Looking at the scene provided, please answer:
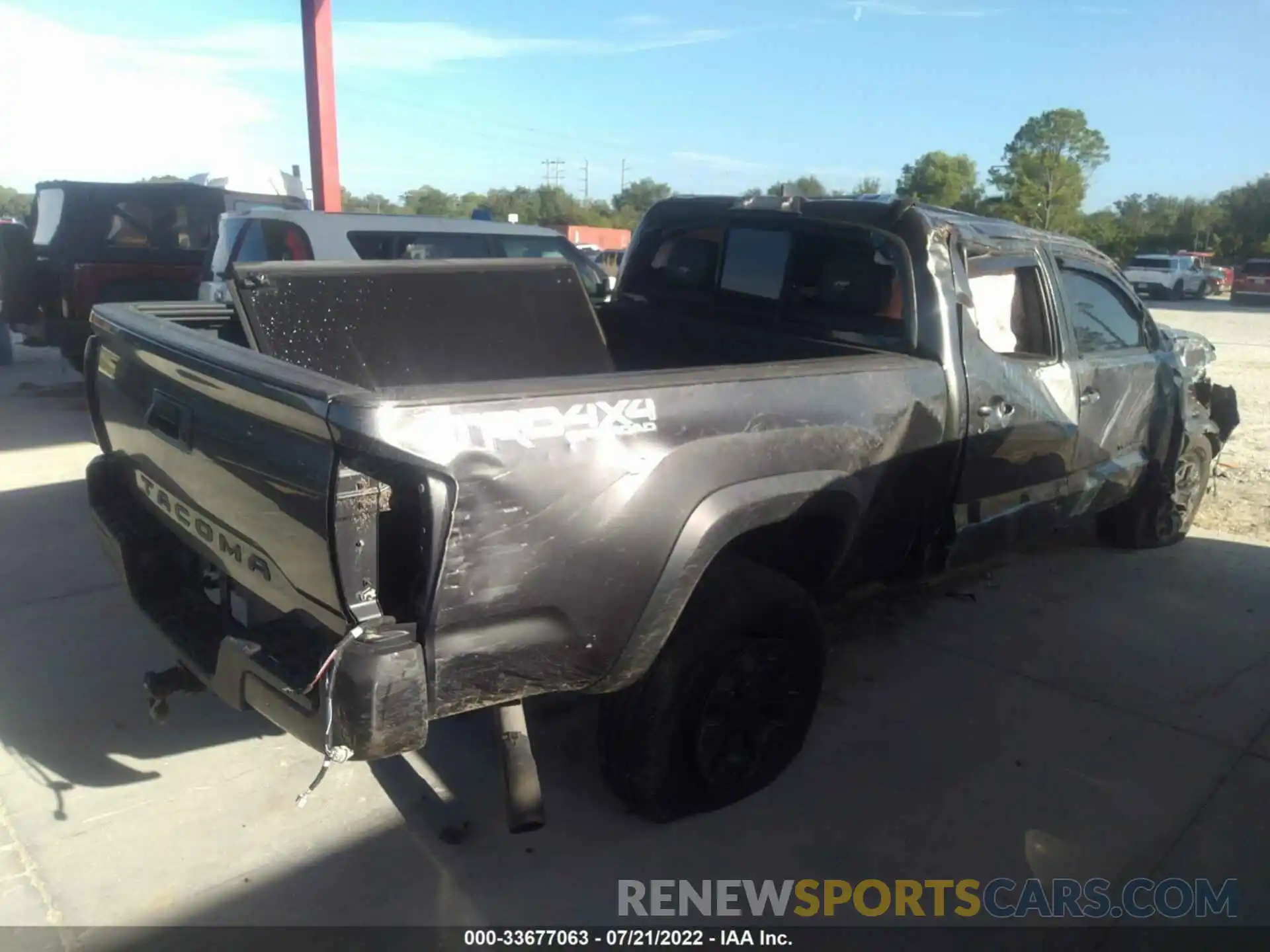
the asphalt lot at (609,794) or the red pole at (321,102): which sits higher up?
the red pole at (321,102)

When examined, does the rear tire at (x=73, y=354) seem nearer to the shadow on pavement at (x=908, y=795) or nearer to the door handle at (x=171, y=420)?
the shadow on pavement at (x=908, y=795)

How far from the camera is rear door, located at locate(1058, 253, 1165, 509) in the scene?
4379 millimetres

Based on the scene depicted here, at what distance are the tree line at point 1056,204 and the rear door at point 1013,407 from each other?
46594 millimetres

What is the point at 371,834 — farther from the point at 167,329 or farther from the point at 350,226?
the point at 350,226

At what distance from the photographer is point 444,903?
2.70m

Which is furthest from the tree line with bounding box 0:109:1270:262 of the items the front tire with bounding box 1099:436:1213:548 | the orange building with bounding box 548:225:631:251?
the front tire with bounding box 1099:436:1213:548

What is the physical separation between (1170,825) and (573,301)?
9.34ft

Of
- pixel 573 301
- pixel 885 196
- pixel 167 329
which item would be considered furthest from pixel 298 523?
pixel 885 196

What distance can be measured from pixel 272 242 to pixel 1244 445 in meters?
8.71

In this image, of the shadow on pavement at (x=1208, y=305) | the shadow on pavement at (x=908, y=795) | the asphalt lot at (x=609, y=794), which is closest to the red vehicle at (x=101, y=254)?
the asphalt lot at (x=609, y=794)

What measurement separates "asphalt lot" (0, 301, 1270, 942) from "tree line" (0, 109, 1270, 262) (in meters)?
46.7

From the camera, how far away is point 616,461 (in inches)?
94.9

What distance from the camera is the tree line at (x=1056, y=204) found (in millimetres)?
53125

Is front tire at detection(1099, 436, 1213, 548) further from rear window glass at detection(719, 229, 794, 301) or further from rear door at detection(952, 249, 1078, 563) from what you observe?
rear window glass at detection(719, 229, 794, 301)
